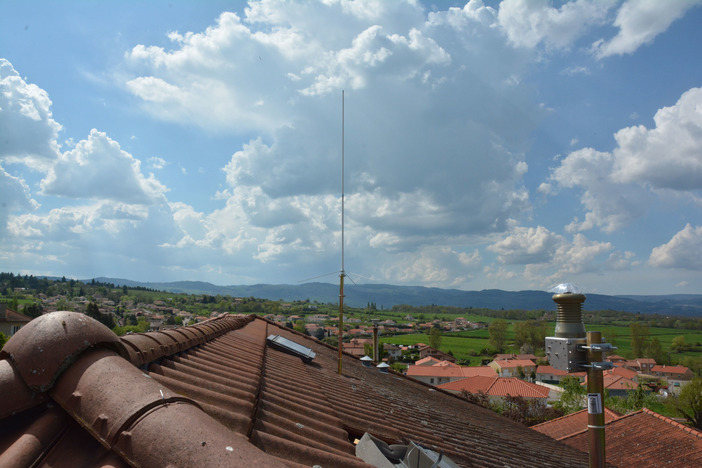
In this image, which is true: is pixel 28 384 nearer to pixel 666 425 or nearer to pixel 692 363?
pixel 666 425

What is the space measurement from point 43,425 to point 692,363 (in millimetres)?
117241

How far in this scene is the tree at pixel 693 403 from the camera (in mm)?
38281

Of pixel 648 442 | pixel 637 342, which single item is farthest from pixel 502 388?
pixel 637 342

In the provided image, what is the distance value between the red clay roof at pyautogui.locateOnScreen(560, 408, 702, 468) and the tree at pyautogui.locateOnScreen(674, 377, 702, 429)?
31943mm

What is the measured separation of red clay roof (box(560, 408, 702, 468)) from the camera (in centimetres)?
1148

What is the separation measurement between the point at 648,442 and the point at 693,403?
115ft

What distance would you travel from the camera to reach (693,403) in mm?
38969

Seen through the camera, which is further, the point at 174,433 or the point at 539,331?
the point at 539,331

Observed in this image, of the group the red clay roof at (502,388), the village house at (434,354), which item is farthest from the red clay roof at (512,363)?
the red clay roof at (502,388)

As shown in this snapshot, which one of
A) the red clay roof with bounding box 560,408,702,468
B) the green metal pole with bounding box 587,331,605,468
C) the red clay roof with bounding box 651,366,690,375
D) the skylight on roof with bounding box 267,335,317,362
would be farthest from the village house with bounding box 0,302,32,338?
the red clay roof with bounding box 651,366,690,375

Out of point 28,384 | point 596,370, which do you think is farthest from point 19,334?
point 596,370

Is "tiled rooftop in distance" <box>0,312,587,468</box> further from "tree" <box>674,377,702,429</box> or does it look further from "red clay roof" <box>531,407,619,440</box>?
"tree" <box>674,377,702,429</box>

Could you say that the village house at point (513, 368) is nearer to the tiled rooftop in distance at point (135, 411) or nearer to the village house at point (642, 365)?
the village house at point (642, 365)

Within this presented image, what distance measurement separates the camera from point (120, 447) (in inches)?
68.1
